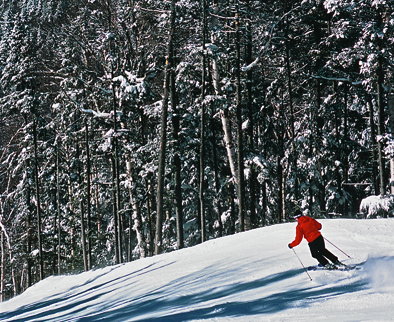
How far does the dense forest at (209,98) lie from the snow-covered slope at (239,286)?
4.69m

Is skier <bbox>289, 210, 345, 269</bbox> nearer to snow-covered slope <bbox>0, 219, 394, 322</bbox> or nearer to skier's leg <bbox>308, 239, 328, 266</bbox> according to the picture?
skier's leg <bbox>308, 239, 328, 266</bbox>

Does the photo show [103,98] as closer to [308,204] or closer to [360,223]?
[308,204]

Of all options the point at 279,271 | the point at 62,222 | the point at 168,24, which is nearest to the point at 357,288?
the point at 279,271

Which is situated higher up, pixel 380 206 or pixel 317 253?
pixel 380 206

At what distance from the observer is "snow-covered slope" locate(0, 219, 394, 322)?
682 cm

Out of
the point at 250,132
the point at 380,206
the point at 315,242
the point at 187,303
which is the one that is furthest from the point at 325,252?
the point at 250,132

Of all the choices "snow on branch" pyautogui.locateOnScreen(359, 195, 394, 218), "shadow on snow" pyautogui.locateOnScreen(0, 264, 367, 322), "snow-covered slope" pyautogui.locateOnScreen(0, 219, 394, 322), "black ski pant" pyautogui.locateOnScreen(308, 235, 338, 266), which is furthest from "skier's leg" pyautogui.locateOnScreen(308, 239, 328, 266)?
"snow on branch" pyautogui.locateOnScreen(359, 195, 394, 218)

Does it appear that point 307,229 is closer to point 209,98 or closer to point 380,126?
point 380,126

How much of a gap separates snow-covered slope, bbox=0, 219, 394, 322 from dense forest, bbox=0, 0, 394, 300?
4689mm

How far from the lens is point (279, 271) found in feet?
31.2

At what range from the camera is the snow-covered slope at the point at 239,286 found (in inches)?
269

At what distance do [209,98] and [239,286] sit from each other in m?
11.1

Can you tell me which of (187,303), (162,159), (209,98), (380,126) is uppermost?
(209,98)

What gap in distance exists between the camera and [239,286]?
8.73 m
